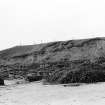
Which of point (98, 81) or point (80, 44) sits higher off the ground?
point (80, 44)

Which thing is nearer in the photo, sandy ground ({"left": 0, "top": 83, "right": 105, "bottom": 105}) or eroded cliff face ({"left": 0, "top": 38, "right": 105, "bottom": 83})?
sandy ground ({"left": 0, "top": 83, "right": 105, "bottom": 105})

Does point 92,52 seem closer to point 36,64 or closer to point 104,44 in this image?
point 104,44

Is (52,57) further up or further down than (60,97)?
further up

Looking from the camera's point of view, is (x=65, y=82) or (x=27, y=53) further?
(x=27, y=53)

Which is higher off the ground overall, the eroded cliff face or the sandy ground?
the eroded cliff face

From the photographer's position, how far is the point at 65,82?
17016 mm

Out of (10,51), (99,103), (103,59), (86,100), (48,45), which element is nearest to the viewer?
(99,103)

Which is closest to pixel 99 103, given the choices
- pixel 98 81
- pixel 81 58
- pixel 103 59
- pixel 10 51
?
pixel 98 81

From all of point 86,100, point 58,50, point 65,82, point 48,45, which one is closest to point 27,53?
point 48,45

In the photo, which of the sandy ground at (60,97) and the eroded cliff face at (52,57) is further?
the eroded cliff face at (52,57)

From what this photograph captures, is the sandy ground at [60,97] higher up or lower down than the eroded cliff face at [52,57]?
lower down

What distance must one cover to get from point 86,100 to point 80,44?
2528 cm

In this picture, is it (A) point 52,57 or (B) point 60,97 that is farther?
(A) point 52,57

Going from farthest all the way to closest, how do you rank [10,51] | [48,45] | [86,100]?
[10,51] < [48,45] < [86,100]
